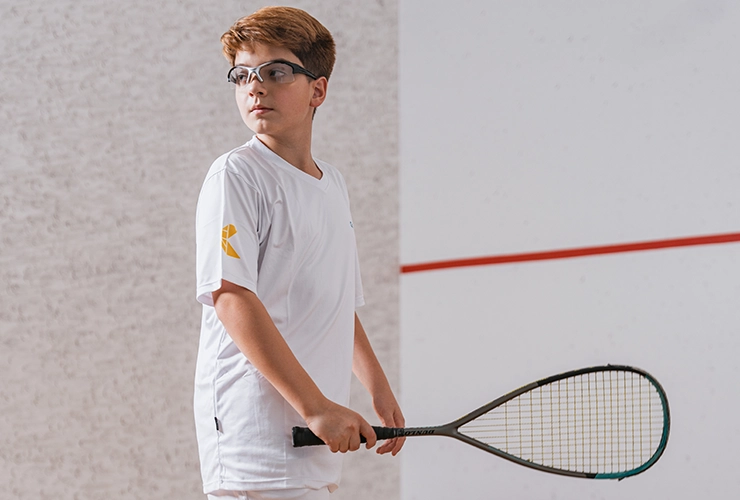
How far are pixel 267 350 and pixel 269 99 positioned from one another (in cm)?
38

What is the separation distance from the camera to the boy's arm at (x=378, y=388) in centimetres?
125

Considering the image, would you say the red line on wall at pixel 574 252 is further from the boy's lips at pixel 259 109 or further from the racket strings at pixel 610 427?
the boy's lips at pixel 259 109

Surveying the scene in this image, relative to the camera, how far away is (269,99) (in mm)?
1095

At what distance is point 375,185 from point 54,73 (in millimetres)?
1010

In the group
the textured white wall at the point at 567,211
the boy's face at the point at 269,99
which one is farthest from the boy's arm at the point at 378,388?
the textured white wall at the point at 567,211

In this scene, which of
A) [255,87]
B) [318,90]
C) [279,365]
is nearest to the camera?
[279,365]

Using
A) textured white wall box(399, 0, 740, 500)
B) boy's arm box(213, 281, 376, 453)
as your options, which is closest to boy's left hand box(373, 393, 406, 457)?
boy's arm box(213, 281, 376, 453)

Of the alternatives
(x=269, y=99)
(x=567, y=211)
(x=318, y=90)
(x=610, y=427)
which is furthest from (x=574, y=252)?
(x=269, y=99)

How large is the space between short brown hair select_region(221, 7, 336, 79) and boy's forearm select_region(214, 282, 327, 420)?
0.38 meters

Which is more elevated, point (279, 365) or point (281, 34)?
point (281, 34)

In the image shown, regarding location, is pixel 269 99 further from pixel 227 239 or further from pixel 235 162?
pixel 227 239

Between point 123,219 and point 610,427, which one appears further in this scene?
point 123,219

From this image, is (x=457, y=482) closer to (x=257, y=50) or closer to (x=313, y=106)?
(x=313, y=106)

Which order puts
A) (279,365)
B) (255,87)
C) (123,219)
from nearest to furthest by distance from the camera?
1. (279,365)
2. (255,87)
3. (123,219)
